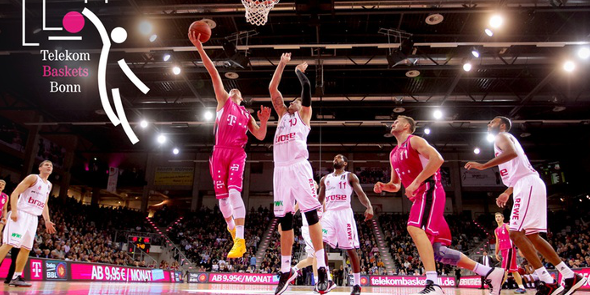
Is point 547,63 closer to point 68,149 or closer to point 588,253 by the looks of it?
point 588,253

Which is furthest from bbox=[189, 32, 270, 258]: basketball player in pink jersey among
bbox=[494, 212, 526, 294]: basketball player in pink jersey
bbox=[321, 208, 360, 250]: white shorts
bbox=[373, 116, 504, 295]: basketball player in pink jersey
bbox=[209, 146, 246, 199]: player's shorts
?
bbox=[494, 212, 526, 294]: basketball player in pink jersey

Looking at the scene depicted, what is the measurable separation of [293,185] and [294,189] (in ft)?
0.15

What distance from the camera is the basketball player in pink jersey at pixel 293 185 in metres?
4.31

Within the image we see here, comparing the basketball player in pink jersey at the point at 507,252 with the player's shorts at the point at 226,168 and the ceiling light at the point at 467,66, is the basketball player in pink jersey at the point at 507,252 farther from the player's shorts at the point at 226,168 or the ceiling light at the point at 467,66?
the player's shorts at the point at 226,168

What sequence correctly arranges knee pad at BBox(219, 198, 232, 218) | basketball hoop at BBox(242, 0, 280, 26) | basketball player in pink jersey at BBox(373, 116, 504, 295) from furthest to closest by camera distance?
basketball hoop at BBox(242, 0, 280, 26) < knee pad at BBox(219, 198, 232, 218) < basketball player in pink jersey at BBox(373, 116, 504, 295)

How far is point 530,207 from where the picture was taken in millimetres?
4617

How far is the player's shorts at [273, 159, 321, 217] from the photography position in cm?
434

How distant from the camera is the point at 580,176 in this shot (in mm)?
→ 24734

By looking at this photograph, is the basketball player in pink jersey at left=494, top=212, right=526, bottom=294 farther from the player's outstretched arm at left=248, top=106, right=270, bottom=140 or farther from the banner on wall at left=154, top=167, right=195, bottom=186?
the banner on wall at left=154, top=167, right=195, bottom=186

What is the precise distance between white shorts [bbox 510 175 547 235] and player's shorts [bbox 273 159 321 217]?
2417mm

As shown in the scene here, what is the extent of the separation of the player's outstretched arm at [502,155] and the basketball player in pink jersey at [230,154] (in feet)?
8.23

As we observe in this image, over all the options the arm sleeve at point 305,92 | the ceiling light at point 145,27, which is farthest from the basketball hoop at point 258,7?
the ceiling light at point 145,27

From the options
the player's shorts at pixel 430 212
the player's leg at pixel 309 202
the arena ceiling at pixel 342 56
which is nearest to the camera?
the player's shorts at pixel 430 212

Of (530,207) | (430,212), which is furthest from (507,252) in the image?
(430,212)
